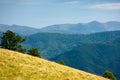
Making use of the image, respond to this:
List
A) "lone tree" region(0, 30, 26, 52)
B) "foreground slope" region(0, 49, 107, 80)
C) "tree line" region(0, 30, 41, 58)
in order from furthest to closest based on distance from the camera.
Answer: "lone tree" region(0, 30, 26, 52), "tree line" region(0, 30, 41, 58), "foreground slope" region(0, 49, 107, 80)

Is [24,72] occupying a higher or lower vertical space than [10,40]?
higher

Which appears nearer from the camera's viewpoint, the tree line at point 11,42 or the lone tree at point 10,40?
the tree line at point 11,42

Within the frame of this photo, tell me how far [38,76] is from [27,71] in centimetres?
174

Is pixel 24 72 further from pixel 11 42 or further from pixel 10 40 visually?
pixel 10 40

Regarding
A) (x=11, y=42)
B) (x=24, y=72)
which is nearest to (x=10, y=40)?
(x=11, y=42)

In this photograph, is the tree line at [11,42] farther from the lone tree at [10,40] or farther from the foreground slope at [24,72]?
the foreground slope at [24,72]

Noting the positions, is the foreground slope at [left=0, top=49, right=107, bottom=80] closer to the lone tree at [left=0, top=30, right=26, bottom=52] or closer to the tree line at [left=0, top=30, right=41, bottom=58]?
the tree line at [left=0, top=30, right=41, bottom=58]

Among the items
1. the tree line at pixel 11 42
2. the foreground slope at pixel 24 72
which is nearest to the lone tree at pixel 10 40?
the tree line at pixel 11 42

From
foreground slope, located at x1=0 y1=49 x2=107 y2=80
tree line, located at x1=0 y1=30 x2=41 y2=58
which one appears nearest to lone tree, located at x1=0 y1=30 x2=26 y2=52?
tree line, located at x1=0 y1=30 x2=41 y2=58

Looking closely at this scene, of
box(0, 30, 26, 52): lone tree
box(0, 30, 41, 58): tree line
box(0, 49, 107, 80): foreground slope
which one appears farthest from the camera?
box(0, 30, 26, 52): lone tree

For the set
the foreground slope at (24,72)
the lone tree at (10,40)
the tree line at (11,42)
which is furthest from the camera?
the lone tree at (10,40)

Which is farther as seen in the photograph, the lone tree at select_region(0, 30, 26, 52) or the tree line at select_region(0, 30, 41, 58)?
the lone tree at select_region(0, 30, 26, 52)

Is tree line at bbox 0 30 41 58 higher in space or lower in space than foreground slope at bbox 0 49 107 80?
lower

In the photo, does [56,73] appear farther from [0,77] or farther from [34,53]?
[34,53]
